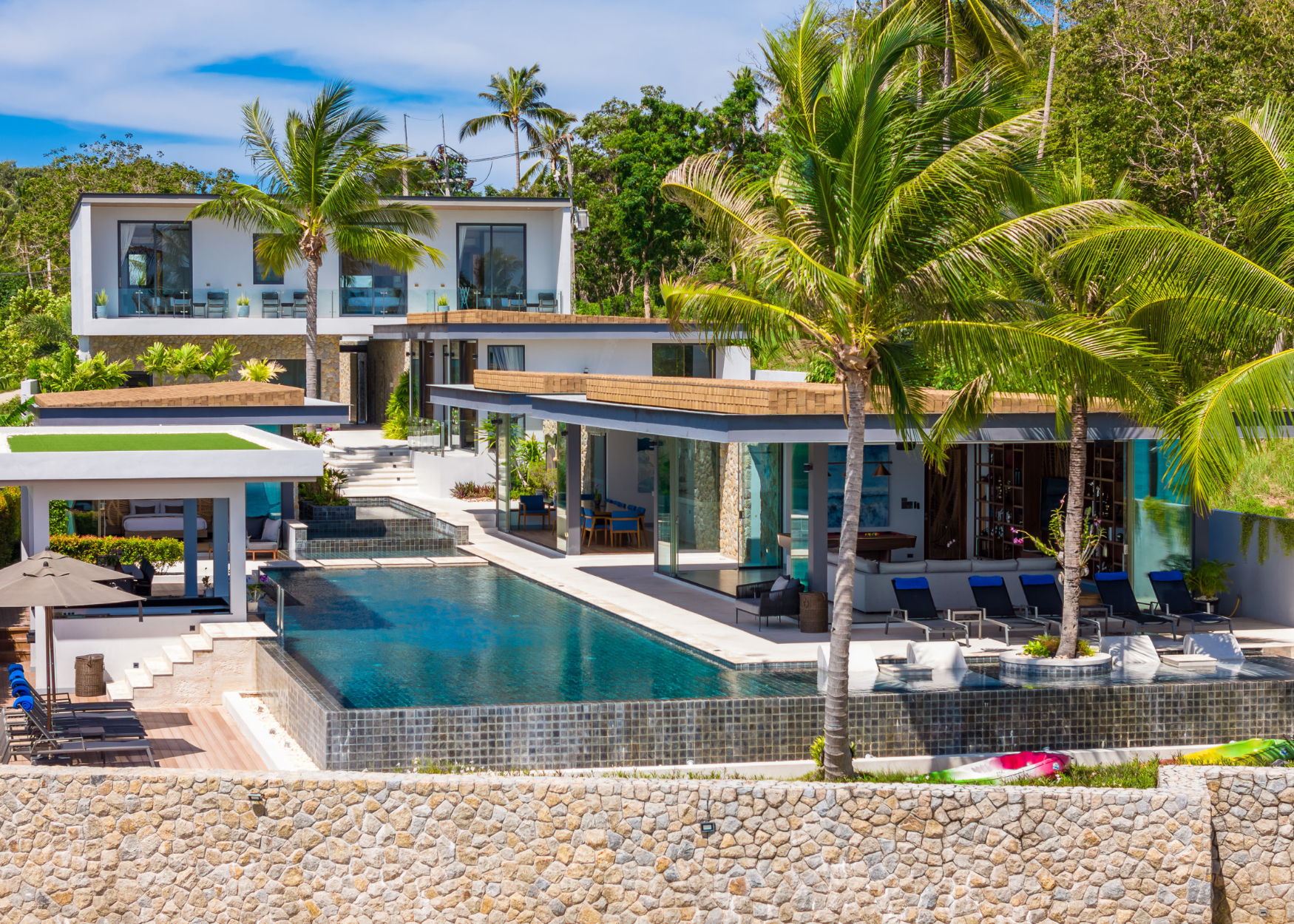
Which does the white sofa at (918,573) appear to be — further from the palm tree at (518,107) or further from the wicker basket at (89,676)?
the palm tree at (518,107)

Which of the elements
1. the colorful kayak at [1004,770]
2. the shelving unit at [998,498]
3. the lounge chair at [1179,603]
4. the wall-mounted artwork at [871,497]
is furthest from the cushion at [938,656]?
the shelving unit at [998,498]

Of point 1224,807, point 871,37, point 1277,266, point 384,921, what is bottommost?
point 384,921

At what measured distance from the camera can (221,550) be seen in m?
18.3

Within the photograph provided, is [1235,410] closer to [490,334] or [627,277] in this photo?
[490,334]

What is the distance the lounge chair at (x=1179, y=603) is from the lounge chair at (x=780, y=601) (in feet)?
15.6

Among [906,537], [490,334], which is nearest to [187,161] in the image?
[490,334]

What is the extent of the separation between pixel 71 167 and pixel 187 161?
15.8 feet

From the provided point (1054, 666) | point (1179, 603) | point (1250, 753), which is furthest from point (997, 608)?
point (1250, 753)

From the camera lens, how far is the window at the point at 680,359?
34.4m

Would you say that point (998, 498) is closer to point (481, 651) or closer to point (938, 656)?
point (938, 656)

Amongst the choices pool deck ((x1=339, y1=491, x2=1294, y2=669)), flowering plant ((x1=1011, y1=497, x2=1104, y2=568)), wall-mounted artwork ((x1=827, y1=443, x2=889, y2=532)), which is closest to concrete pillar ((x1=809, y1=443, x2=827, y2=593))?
pool deck ((x1=339, y1=491, x2=1294, y2=669))

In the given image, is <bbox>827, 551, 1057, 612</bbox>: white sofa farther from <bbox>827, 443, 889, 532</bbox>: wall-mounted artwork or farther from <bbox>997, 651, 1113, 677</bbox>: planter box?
<bbox>997, 651, 1113, 677</bbox>: planter box

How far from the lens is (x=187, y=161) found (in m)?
62.1

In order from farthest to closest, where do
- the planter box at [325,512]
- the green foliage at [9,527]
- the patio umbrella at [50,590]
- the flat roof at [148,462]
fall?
the planter box at [325,512], the green foliage at [9,527], the flat roof at [148,462], the patio umbrella at [50,590]
